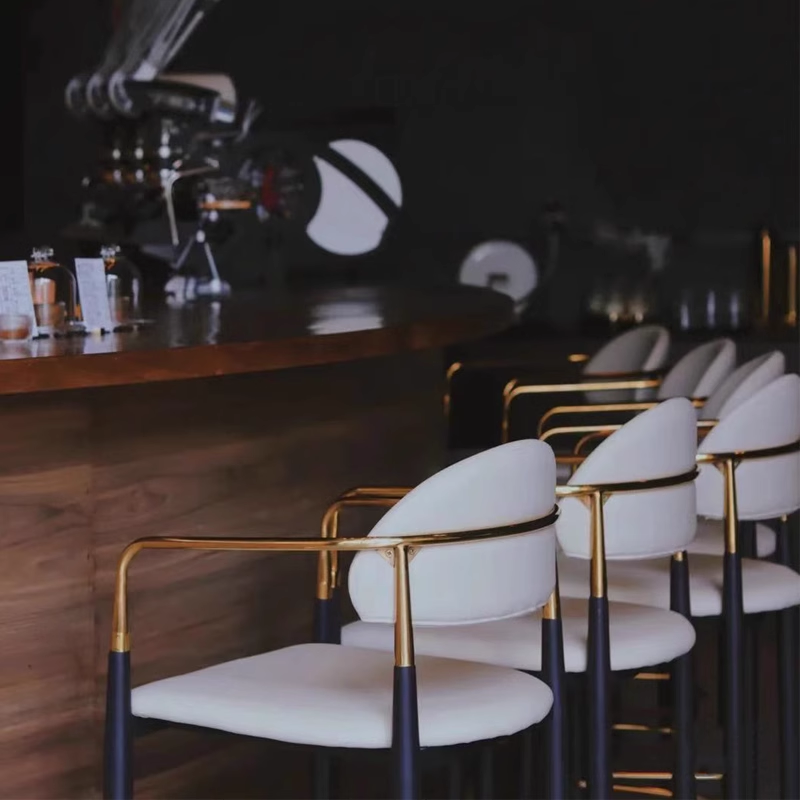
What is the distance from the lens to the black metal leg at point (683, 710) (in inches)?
103

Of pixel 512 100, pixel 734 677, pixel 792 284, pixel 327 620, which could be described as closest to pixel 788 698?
pixel 734 677

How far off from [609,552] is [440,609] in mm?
533

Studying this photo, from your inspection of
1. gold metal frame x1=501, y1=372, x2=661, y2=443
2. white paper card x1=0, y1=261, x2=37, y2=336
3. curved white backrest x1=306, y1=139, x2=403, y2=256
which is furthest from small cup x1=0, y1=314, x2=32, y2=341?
curved white backrest x1=306, y1=139, x2=403, y2=256

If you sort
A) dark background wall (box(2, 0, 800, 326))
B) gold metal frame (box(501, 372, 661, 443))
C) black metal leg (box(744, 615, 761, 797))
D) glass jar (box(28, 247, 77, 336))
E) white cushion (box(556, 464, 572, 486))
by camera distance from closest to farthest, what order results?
glass jar (box(28, 247, 77, 336)) < black metal leg (box(744, 615, 761, 797)) < white cushion (box(556, 464, 572, 486)) < gold metal frame (box(501, 372, 661, 443)) < dark background wall (box(2, 0, 800, 326))

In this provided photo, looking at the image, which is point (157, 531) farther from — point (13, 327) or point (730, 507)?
point (730, 507)

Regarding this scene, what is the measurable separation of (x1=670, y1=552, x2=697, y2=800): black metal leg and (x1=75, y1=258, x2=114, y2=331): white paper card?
99 cm

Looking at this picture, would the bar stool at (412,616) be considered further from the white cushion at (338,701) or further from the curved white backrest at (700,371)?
the curved white backrest at (700,371)

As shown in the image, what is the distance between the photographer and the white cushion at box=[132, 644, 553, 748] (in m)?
1.94

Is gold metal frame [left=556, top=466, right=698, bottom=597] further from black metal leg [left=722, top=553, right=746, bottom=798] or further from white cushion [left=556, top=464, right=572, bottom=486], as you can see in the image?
white cushion [left=556, top=464, right=572, bottom=486]

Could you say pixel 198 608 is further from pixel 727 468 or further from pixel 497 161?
pixel 497 161

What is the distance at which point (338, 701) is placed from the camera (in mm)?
1993

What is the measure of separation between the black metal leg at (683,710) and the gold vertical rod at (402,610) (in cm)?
80

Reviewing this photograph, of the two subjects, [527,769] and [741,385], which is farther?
[741,385]

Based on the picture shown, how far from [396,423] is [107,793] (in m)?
1.51
